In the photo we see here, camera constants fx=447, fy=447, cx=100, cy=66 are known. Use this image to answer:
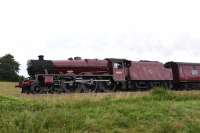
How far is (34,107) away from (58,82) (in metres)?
15.6

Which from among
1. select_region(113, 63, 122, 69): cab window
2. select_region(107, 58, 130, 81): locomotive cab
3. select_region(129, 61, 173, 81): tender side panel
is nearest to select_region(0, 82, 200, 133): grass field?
select_region(107, 58, 130, 81): locomotive cab

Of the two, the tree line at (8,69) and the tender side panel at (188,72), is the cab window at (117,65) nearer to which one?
the tender side panel at (188,72)

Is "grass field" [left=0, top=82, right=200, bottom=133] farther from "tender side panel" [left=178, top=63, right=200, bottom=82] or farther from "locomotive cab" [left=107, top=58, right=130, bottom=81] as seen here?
"tender side panel" [left=178, top=63, right=200, bottom=82]

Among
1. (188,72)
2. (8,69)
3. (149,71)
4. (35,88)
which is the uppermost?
(8,69)

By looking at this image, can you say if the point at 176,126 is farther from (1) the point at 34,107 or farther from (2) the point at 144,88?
(2) the point at 144,88

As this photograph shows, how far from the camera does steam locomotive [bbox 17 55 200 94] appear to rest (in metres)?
33.0

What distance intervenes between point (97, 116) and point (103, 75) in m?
19.7

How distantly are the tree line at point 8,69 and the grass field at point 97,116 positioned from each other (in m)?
51.4

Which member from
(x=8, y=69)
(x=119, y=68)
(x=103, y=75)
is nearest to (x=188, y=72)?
(x=119, y=68)

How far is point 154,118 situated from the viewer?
17.5 metres

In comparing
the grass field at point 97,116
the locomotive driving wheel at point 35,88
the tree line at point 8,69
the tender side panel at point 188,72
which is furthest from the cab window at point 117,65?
the tree line at point 8,69

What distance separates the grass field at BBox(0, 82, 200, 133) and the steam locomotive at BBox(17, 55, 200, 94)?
41.6 feet

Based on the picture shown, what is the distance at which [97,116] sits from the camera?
54.9 feet

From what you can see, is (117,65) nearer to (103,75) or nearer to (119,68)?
(119,68)
